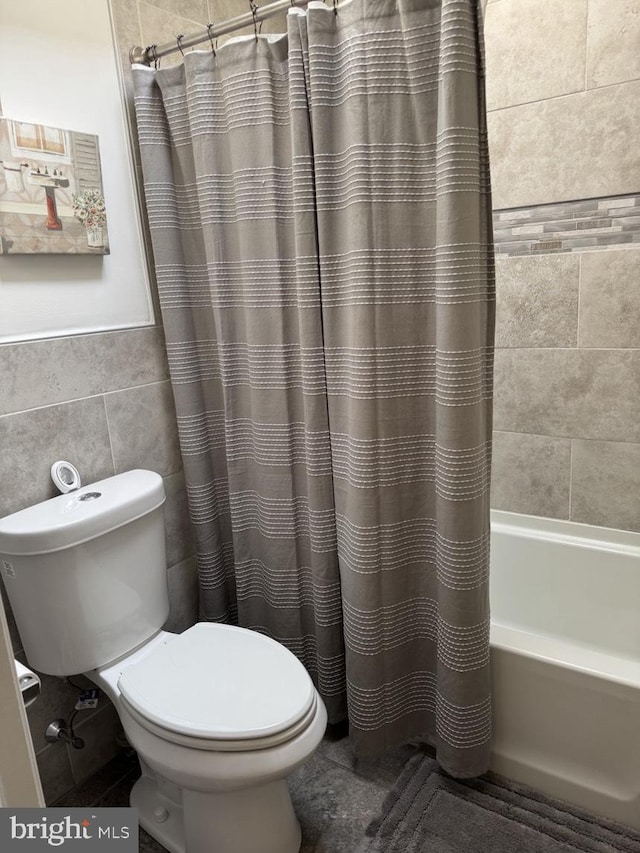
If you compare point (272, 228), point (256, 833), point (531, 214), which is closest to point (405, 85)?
point (272, 228)

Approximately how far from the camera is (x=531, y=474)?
2.10 m

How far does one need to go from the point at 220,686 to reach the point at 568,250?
161cm

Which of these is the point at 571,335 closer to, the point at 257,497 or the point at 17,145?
the point at 257,497

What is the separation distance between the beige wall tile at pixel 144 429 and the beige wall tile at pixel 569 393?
112cm

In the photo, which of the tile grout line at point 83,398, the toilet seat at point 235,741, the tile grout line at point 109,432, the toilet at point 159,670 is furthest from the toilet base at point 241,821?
the tile grout line at point 83,398

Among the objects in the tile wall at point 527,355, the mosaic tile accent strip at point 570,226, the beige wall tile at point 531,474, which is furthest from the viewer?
the beige wall tile at point 531,474

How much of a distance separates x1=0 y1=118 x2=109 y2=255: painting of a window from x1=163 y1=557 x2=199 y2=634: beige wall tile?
0.99 m

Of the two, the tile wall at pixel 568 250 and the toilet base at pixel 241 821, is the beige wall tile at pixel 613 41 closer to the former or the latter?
the tile wall at pixel 568 250

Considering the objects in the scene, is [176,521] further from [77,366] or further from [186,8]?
[186,8]

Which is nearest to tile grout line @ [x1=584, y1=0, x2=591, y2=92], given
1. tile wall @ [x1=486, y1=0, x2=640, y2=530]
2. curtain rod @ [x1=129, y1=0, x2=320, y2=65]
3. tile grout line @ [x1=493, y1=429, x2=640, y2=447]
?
tile wall @ [x1=486, y1=0, x2=640, y2=530]

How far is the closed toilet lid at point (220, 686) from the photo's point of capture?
1.23 m

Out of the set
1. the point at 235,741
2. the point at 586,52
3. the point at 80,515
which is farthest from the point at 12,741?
the point at 586,52

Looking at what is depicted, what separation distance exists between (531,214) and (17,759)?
1.95m

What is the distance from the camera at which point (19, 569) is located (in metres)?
1.36
